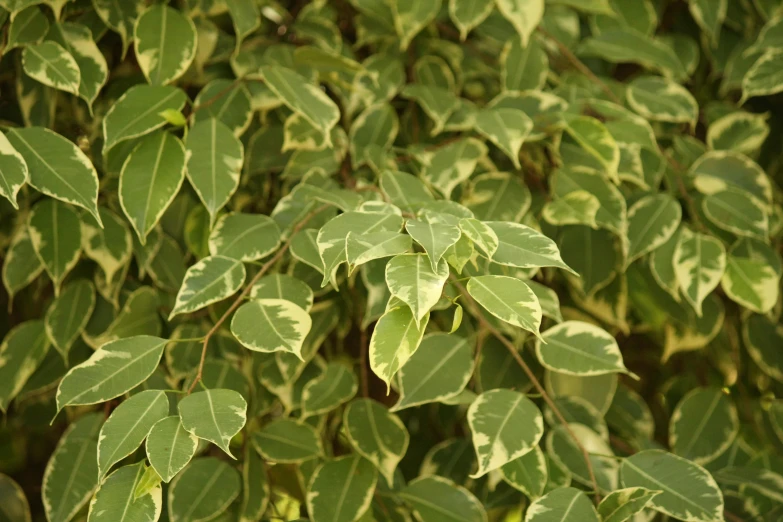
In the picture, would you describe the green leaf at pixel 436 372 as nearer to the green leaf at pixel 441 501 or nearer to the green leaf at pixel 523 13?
the green leaf at pixel 441 501

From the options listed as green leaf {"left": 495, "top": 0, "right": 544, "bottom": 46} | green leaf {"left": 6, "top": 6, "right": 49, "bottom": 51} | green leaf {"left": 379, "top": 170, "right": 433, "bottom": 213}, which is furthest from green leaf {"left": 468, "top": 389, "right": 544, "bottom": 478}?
green leaf {"left": 6, "top": 6, "right": 49, "bottom": 51}

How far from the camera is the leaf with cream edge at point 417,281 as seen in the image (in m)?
0.58

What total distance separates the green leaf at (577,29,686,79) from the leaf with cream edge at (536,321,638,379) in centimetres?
45

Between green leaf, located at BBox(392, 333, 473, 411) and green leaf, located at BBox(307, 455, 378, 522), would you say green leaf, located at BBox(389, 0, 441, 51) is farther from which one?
green leaf, located at BBox(307, 455, 378, 522)

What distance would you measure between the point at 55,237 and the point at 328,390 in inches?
15.0

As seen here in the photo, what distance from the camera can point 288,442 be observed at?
0.94m

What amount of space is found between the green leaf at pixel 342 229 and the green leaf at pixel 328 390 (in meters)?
0.27

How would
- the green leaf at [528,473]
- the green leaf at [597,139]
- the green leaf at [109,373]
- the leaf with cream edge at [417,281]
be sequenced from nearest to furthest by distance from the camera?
the leaf with cream edge at [417,281] → the green leaf at [109,373] → the green leaf at [528,473] → the green leaf at [597,139]

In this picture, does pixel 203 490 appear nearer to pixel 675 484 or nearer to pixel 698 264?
pixel 675 484

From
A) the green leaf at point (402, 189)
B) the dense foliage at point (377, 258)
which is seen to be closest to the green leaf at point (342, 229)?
the dense foliage at point (377, 258)

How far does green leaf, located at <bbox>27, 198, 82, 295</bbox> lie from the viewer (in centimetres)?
92

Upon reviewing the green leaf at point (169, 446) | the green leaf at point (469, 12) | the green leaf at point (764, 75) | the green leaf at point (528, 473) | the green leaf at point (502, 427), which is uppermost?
the green leaf at point (469, 12)

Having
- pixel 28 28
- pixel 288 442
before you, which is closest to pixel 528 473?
pixel 288 442

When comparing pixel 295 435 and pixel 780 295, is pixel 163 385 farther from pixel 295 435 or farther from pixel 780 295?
pixel 780 295
